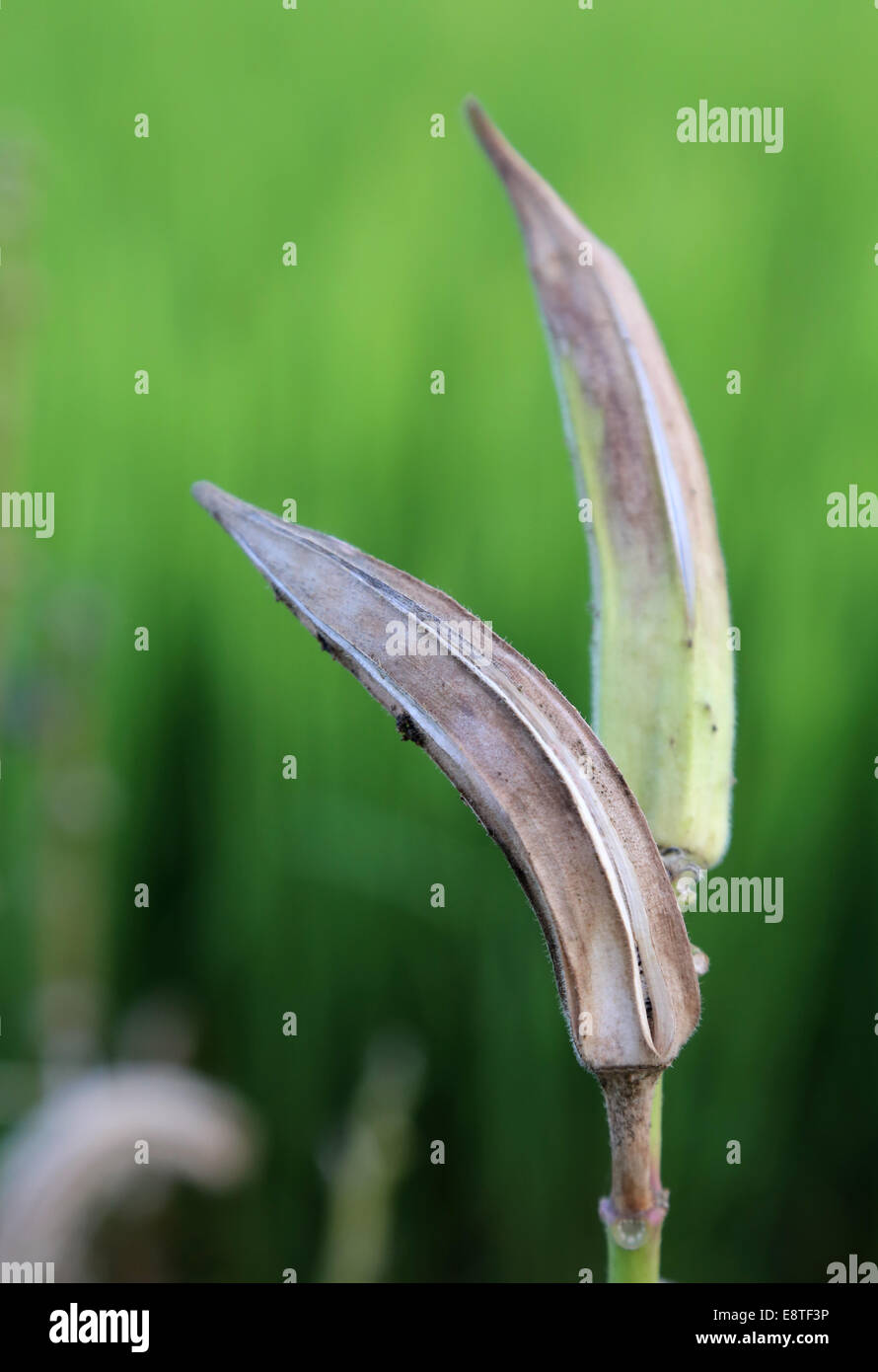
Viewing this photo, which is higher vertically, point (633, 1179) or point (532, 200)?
point (532, 200)

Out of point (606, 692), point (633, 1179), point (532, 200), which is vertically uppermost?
point (532, 200)

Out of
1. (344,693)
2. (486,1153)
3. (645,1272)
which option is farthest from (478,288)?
(645,1272)

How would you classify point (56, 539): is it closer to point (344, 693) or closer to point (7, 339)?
point (344, 693)

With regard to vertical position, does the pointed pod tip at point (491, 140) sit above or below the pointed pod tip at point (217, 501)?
above

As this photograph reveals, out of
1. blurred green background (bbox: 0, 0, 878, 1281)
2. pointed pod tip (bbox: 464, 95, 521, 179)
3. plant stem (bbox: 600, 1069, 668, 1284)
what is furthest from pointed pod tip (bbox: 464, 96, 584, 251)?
blurred green background (bbox: 0, 0, 878, 1281)

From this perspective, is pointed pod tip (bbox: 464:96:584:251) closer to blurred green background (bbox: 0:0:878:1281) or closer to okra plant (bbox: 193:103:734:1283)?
okra plant (bbox: 193:103:734:1283)

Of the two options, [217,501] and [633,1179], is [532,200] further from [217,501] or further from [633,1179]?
[633,1179]

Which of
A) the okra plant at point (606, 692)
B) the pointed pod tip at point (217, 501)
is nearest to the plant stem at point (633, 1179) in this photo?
the okra plant at point (606, 692)

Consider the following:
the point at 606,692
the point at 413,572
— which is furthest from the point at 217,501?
the point at 413,572

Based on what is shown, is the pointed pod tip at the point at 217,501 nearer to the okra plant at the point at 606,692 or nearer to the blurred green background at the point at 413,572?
the okra plant at the point at 606,692
